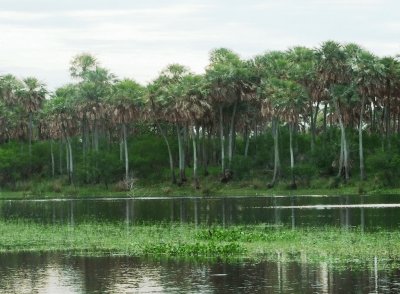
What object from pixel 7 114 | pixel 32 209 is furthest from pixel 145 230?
pixel 7 114

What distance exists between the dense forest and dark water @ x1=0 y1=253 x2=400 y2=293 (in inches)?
2818

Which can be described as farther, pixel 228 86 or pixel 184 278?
pixel 228 86

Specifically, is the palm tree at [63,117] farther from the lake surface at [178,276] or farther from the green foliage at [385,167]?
the lake surface at [178,276]

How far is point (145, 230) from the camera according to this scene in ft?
198

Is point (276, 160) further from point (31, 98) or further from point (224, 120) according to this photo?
point (31, 98)

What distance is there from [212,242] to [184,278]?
11108 millimetres

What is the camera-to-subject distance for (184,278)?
3778 centimetres

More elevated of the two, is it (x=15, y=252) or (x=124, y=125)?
(x=124, y=125)

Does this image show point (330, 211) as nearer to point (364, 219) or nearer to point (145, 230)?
point (364, 219)

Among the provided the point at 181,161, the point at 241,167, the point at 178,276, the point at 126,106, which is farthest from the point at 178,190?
the point at 178,276

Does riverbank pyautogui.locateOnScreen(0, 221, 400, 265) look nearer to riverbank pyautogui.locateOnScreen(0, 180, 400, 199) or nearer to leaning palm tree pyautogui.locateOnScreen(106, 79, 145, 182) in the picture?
riverbank pyautogui.locateOnScreen(0, 180, 400, 199)

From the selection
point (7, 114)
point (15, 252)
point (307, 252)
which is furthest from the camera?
point (7, 114)

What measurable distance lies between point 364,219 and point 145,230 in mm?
15367

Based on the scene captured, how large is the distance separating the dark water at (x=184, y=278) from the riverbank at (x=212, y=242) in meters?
3.01
